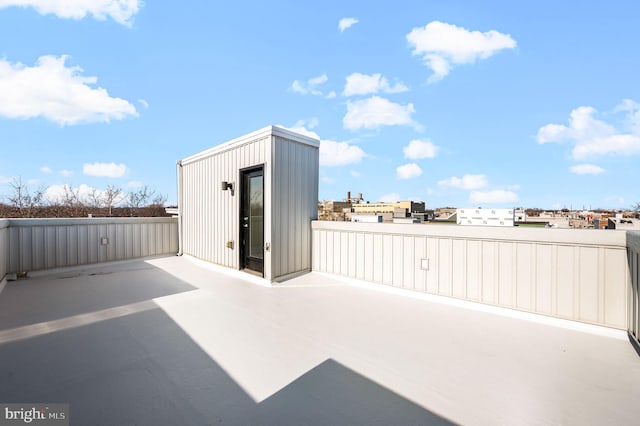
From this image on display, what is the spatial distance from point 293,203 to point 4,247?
15.0 feet

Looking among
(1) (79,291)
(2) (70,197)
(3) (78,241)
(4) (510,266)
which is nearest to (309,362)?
(4) (510,266)

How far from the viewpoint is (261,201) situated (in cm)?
434

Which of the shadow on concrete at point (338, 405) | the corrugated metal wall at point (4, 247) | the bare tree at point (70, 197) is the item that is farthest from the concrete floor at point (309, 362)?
the bare tree at point (70, 197)

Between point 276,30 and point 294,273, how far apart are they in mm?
5466

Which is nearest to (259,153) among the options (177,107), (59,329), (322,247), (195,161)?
(322,247)

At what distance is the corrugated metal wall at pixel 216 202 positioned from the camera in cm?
436

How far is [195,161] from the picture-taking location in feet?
19.4

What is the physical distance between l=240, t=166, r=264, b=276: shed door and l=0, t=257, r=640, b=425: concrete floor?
122 centimetres

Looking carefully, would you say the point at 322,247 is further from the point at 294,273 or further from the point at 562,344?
the point at 562,344

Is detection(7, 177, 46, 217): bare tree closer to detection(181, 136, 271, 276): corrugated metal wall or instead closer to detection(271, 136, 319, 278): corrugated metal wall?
detection(181, 136, 271, 276): corrugated metal wall

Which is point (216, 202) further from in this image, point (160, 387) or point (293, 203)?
point (160, 387)

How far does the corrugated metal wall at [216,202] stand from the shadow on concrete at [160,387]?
2.23 metres

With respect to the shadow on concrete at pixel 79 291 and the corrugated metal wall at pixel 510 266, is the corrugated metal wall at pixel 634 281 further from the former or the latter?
the shadow on concrete at pixel 79 291

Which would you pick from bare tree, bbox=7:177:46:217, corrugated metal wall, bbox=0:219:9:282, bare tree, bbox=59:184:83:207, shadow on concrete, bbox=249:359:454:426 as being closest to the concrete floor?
shadow on concrete, bbox=249:359:454:426
